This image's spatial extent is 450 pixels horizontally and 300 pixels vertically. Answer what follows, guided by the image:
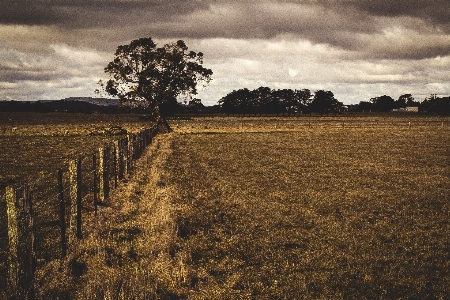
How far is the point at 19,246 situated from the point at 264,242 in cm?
502

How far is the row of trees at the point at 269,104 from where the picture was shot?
587ft

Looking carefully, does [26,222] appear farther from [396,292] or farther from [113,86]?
[113,86]

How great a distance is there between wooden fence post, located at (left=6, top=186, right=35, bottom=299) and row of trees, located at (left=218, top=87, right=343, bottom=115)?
171 metres

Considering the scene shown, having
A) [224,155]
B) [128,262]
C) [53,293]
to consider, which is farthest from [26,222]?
[224,155]

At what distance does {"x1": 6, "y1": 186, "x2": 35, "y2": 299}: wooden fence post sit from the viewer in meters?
5.91

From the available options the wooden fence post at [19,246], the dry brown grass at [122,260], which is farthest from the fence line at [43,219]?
the dry brown grass at [122,260]

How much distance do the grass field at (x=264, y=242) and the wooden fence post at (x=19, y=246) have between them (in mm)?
381

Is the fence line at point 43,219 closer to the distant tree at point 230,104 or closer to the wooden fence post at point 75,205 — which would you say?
the wooden fence post at point 75,205

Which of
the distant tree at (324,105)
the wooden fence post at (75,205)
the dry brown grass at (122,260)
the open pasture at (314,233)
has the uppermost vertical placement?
the distant tree at (324,105)

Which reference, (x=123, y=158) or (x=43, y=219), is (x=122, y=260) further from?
(x=123, y=158)

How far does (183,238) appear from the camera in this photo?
920 cm

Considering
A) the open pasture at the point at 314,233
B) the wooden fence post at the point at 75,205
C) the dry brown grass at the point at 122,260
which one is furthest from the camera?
the wooden fence post at the point at 75,205

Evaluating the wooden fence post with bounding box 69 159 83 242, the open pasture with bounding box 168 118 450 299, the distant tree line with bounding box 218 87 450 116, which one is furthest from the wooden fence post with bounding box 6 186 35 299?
the distant tree line with bounding box 218 87 450 116

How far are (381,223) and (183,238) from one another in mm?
5380
